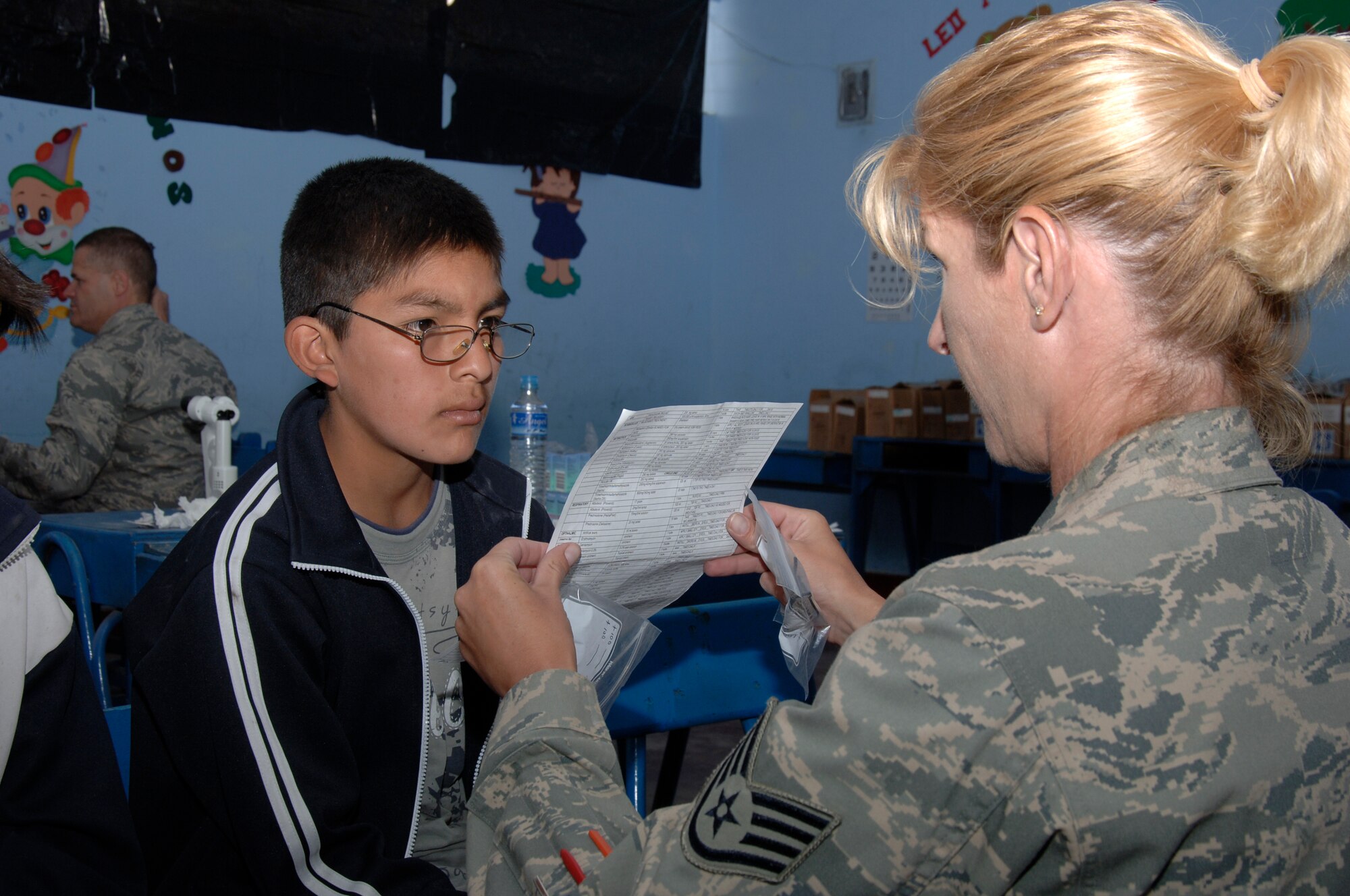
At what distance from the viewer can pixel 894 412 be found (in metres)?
5.78

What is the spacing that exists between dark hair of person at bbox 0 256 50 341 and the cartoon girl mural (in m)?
5.66

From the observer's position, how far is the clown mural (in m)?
4.77

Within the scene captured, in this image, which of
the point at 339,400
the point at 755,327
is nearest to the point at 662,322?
the point at 755,327

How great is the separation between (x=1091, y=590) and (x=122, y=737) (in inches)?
45.4

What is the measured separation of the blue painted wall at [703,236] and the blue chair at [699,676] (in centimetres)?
411

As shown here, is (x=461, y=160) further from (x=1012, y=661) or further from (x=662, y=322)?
(x=1012, y=661)

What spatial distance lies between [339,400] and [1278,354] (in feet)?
3.95

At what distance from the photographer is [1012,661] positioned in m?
0.65

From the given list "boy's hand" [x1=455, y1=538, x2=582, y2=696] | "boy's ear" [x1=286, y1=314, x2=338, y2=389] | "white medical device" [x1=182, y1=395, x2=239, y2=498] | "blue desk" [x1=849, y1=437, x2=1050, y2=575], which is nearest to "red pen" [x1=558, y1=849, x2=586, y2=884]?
"boy's hand" [x1=455, y1=538, x2=582, y2=696]

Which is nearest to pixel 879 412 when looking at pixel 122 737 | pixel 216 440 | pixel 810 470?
pixel 810 470

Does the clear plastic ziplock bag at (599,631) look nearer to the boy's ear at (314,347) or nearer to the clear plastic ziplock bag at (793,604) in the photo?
the clear plastic ziplock bag at (793,604)

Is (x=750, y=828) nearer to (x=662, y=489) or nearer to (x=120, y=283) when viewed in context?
(x=662, y=489)

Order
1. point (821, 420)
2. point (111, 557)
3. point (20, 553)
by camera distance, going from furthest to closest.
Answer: point (821, 420) < point (111, 557) < point (20, 553)

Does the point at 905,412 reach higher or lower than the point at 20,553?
lower
